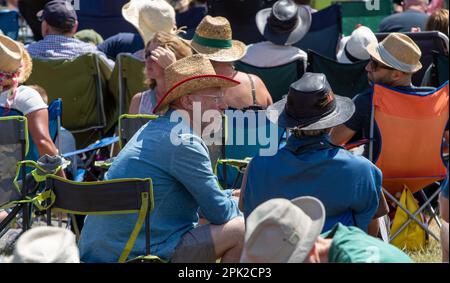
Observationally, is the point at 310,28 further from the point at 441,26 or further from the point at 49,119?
the point at 49,119

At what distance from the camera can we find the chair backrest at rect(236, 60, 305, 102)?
7.18 m

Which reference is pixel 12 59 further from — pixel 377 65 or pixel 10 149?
pixel 377 65

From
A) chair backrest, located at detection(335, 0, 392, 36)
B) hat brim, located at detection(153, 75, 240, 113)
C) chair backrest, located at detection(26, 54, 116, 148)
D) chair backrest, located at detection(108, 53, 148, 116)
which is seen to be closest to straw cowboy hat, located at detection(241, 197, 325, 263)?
hat brim, located at detection(153, 75, 240, 113)

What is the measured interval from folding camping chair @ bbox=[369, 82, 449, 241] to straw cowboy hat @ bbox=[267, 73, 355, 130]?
1.27 metres

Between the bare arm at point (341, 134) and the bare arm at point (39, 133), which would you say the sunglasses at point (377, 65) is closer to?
→ the bare arm at point (341, 134)

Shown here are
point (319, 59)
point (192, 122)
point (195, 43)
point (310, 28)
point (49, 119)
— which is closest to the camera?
point (192, 122)

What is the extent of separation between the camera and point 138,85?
718 cm

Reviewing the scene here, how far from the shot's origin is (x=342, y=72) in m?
7.05

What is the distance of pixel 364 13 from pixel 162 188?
6.17 metres

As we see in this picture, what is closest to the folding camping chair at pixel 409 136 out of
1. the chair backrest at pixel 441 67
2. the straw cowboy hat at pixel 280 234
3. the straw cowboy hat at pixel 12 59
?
the chair backrest at pixel 441 67

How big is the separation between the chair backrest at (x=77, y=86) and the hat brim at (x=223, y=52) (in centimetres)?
107

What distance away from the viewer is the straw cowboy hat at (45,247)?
2.85m

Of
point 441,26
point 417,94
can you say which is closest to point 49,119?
point 417,94
